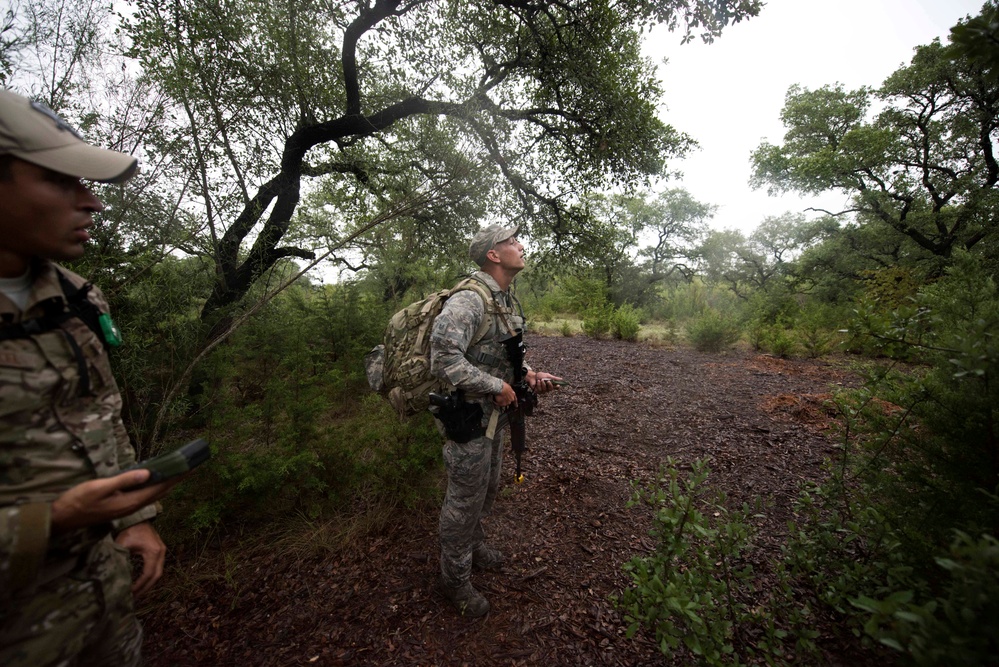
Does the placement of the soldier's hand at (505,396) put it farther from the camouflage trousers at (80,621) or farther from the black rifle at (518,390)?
the camouflage trousers at (80,621)

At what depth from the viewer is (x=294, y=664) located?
6.31 ft

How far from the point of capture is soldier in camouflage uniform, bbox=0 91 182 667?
34.5 inches

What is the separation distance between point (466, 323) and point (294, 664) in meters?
2.04

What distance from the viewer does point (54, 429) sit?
1.00m

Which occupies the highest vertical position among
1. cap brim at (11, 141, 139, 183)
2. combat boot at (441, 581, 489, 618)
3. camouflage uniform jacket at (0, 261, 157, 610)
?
cap brim at (11, 141, 139, 183)

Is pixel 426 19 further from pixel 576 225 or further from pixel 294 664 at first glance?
pixel 294 664

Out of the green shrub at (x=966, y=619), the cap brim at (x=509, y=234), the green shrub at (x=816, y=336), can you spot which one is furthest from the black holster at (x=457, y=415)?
the green shrub at (x=816, y=336)

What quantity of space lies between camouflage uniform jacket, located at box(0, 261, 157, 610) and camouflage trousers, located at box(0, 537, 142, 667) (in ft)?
0.17

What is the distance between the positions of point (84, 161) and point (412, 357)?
150cm

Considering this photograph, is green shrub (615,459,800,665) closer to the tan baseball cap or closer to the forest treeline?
the forest treeline

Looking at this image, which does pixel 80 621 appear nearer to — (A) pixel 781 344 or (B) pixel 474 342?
(B) pixel 474 342

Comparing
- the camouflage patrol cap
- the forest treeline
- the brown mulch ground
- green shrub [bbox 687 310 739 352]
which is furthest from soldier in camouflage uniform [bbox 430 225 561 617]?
green shrub [bbox 687 310 739 352]

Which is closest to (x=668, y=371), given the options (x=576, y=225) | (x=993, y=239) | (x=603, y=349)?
(x=603, y=349)

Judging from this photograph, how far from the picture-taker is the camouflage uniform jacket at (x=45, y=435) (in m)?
0.81
